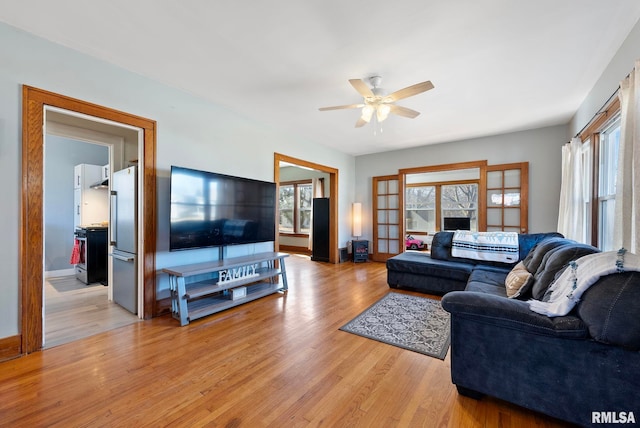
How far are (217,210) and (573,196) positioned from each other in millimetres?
4502

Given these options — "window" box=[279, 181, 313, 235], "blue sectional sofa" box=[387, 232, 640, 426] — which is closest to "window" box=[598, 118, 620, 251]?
"blue sectional sofa" box=[387, 232, 640, 426]

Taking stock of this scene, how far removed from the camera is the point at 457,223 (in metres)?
7.38

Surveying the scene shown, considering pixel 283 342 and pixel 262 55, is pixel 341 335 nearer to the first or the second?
pixel 283 342

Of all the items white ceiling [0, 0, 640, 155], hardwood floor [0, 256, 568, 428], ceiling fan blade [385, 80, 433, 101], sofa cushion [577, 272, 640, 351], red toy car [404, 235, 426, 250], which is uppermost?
white ceiling [0, 0, 640, 155]

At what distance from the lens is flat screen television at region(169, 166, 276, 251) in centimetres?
287

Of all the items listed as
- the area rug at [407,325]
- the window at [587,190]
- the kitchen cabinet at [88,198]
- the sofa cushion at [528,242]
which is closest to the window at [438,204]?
the sofa cushion at [528,242]

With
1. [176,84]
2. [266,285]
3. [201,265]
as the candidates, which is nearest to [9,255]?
[201,265]

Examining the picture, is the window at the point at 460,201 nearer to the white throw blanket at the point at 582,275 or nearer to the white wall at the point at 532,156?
the white wall at the point at 532,156

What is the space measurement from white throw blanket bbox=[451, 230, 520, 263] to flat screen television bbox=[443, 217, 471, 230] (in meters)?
3.66

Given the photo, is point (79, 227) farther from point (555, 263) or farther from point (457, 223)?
point (457, 223)

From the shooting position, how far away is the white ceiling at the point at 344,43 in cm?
188

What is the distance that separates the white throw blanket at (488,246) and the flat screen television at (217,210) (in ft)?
9.45

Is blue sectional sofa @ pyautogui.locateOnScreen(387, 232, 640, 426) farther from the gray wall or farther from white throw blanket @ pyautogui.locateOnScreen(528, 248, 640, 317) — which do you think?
the gray wall

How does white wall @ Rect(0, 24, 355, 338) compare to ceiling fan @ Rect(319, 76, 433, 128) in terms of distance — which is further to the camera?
ceiling fan @ Rect(319, 76, 433, 128)
